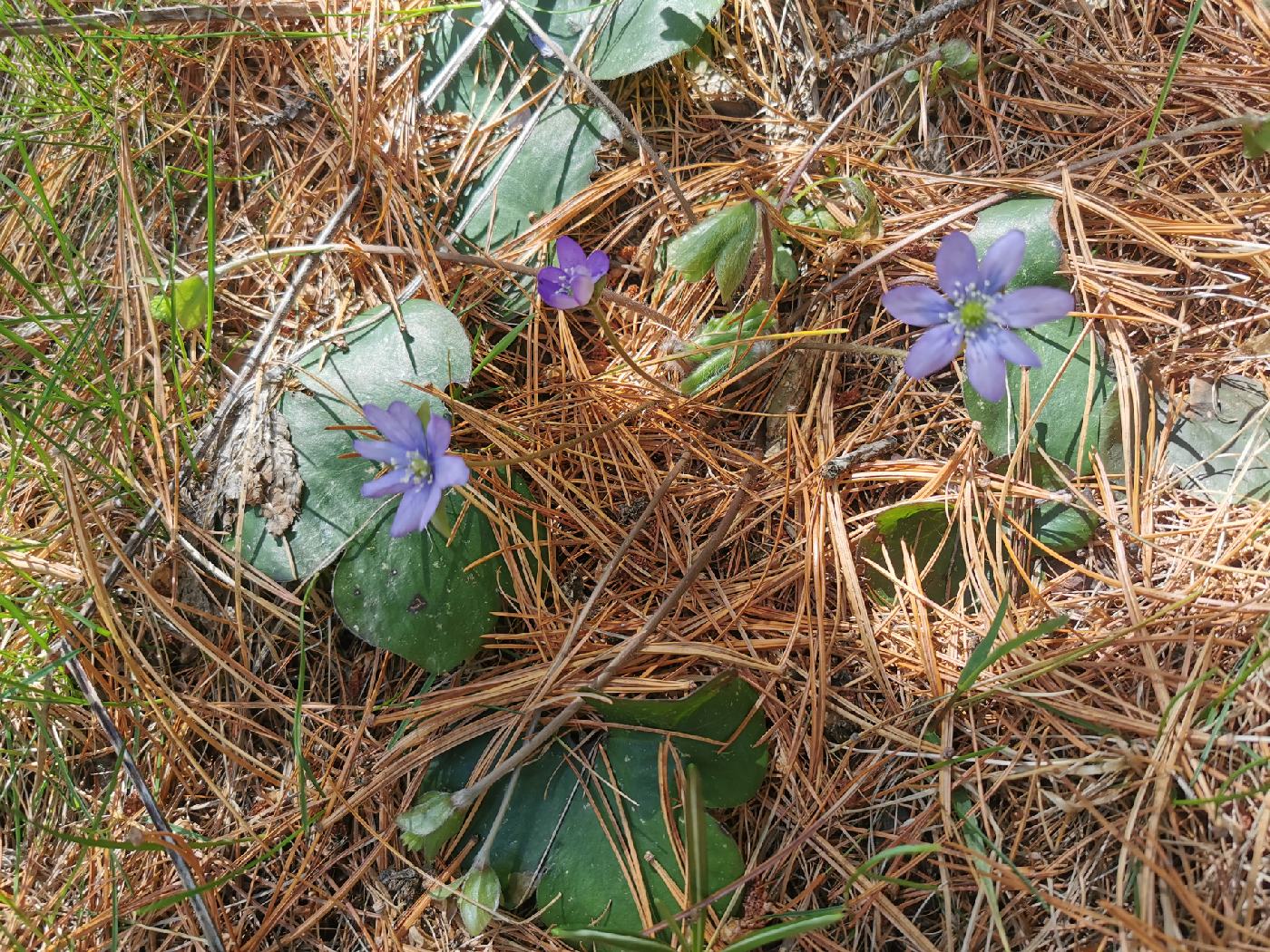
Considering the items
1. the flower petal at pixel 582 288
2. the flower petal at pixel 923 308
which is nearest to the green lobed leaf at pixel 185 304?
the flower petal at pixel 582 288

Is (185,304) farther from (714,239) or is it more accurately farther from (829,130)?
(829,130)

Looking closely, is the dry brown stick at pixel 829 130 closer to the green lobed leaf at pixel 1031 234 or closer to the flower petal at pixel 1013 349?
the green lobed leaf at pixel 1031 234

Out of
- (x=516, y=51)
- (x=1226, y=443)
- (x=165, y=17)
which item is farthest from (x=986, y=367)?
(x=165, y=17)

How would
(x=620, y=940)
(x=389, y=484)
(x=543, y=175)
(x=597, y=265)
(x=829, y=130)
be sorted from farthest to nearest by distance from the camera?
(x=543, y=175), (x=829, y=130), (x=597, y=265), (x=389, y=484), (x=620, y=940)

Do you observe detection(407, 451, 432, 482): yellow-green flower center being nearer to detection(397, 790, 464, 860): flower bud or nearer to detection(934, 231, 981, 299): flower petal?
detection(397, 790, 464, 860): flower bud

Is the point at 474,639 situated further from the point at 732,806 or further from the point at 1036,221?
the point at 1036,221

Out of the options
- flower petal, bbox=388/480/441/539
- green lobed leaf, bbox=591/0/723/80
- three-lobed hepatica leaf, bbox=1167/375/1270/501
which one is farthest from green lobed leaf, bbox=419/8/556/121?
three-lobed hepatica leaf, bbox=1167/375/1270/501
